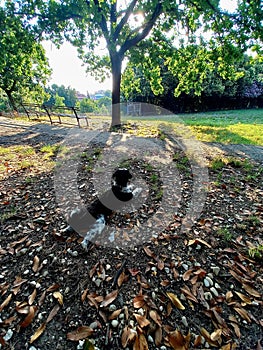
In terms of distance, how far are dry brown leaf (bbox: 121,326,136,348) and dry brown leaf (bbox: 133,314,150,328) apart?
7cm

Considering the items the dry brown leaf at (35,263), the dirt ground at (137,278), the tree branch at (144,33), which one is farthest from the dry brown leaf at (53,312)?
the tree branch at (144,33)

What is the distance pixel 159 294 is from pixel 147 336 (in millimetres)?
334

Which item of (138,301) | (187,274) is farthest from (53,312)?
(187,274)

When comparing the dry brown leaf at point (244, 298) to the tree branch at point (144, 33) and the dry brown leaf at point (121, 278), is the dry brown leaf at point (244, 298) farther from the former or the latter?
the tree branch at point (144, 33)

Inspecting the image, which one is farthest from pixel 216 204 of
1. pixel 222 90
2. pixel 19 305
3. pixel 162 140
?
pixel 222 90

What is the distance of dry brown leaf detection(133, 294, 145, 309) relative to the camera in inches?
60.3

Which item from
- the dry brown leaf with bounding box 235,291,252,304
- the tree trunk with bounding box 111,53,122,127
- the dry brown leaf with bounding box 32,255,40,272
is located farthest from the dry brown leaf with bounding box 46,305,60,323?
the tree trunk with bounding box 111,53,122,127

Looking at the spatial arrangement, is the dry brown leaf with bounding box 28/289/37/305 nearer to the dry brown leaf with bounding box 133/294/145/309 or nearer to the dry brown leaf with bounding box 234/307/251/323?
the dry brown leaf with bounding box 133/294/145/309

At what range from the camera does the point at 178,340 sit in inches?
51.9

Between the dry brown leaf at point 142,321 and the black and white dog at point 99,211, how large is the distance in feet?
2.84

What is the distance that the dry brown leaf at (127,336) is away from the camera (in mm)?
1304

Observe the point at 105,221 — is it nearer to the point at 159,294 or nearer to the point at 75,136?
the point at 159,294

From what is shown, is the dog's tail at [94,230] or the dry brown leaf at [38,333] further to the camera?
the dog's tail at [94,230]

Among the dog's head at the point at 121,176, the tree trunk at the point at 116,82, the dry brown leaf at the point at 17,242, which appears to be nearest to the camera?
the dry brown leaf at the point at 17,242
